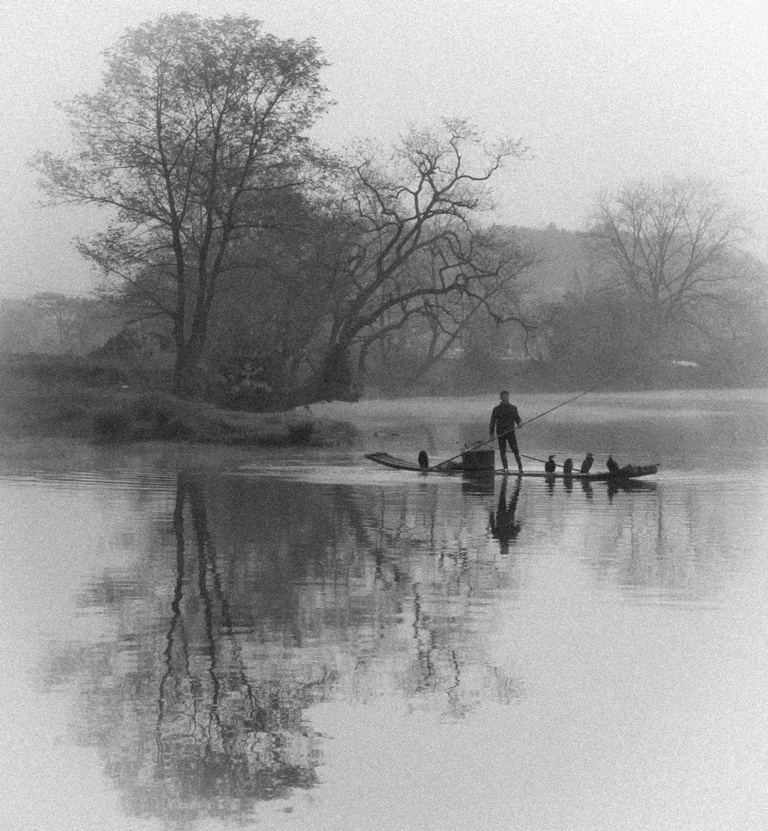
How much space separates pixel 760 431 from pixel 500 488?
1094 inches

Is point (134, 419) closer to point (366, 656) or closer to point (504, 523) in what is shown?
point (504, 523)

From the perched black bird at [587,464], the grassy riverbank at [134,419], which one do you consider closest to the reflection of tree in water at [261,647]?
the perched black bird at [587,464]

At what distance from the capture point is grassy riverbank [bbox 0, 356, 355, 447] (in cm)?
4047

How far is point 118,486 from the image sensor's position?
84.1 ft

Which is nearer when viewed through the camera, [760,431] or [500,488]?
[500,488]

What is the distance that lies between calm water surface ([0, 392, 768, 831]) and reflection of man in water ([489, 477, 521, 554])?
0.36 feet

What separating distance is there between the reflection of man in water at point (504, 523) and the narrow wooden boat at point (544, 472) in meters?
3.17

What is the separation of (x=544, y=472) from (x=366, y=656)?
18.7 m

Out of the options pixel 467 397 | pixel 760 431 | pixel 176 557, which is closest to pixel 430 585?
pixel 176 557

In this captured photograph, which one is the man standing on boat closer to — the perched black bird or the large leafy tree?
the perched black bird

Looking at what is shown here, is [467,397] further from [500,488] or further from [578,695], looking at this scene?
[578,695]

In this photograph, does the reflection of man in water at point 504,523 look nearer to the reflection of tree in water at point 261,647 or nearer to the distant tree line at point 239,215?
the reflection of tree in water at point 261,647

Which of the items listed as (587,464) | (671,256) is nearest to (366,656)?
(587,464)

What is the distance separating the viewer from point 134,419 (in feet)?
135
